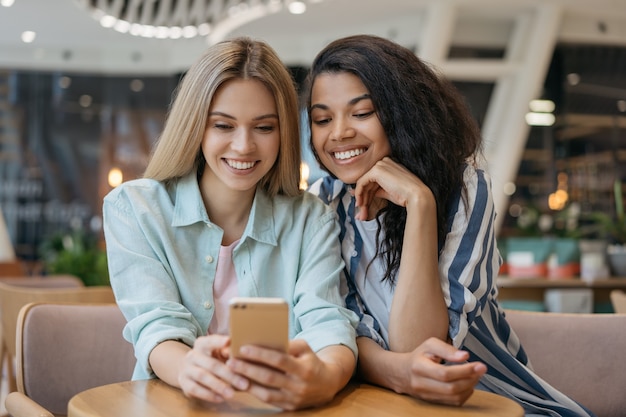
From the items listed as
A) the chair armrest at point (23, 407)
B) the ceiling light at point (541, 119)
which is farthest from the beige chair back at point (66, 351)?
the ceiling light at point (541, 119)

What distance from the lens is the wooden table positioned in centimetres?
123

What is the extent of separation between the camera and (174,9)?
7164 millimetres

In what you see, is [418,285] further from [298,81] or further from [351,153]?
[298,81]

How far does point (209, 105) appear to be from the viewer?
164cm

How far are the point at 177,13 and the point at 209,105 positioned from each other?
5.70 meters

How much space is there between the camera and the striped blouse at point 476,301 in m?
1.63

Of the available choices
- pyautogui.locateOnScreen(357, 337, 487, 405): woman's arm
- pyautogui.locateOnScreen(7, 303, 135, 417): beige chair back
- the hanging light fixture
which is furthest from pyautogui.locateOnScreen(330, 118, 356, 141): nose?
the hanging light fixture

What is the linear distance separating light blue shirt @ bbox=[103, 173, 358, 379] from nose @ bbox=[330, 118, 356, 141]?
17 centimetres

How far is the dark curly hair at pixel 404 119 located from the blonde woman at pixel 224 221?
0.12 metres

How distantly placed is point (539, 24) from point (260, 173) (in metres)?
7.96

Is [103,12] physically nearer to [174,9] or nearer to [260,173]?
[174,9]

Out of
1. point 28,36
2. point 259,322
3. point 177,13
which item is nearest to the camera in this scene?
point 259,322

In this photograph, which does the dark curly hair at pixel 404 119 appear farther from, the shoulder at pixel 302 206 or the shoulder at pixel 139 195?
the shoulder at pixel 139 195

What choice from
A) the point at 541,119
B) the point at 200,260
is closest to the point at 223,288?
the point at 200,260
